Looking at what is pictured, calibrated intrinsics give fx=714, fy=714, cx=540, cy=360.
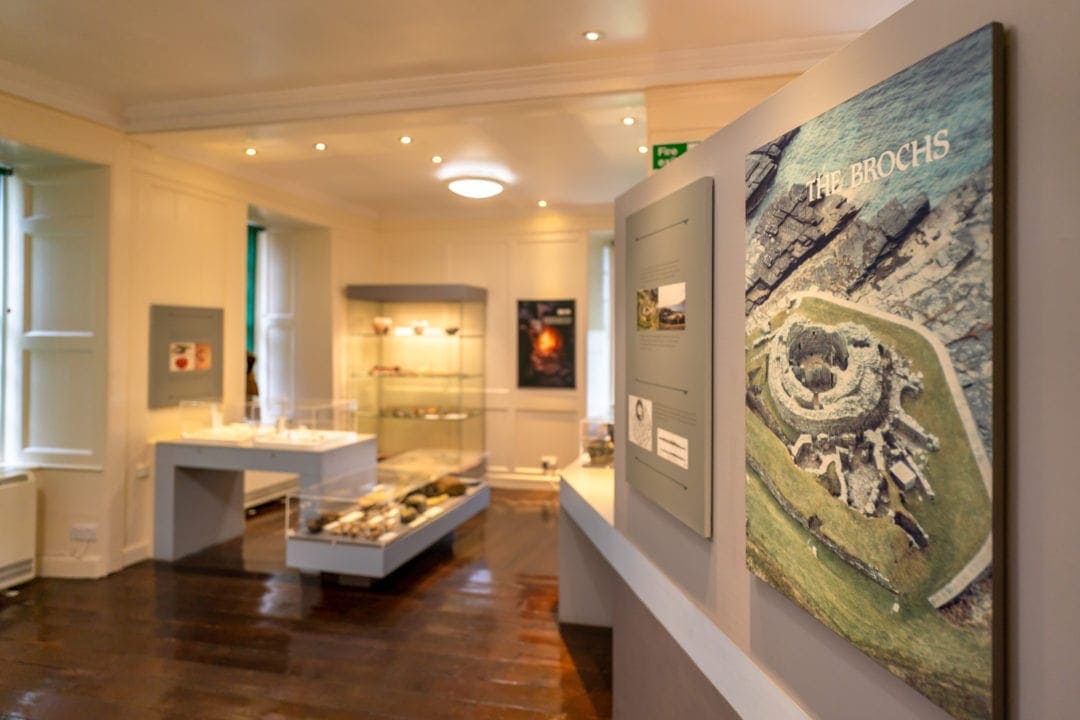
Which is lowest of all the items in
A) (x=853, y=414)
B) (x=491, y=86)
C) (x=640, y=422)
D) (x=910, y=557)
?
(x=910, y=557)

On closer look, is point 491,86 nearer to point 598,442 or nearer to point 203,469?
point 598,442

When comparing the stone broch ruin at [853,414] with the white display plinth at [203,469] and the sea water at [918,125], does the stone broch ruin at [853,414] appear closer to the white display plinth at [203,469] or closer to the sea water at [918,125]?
the sea water at [918,125]

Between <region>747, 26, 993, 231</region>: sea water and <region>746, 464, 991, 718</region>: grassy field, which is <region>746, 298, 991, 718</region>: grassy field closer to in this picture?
<region>746, 464, 991, 718</region>: grassy field

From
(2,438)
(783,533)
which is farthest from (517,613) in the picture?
(2,438)

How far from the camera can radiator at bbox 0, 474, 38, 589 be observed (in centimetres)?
494

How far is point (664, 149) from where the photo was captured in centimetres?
427

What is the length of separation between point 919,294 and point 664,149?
338cm

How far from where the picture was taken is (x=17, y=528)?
5.03 meters

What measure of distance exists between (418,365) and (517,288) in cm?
159

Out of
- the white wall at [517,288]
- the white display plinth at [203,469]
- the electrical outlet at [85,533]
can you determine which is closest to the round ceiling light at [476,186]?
the white wall at [517,288]

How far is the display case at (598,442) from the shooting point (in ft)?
16.1

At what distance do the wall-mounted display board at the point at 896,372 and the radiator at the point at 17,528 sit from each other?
17.8 feet

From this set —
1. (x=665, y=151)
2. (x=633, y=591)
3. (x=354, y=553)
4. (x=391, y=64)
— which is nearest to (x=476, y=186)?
(x=391, y=64)

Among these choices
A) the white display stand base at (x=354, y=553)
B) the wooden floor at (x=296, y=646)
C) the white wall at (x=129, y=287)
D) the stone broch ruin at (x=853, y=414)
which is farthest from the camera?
the white wall at (x=129, y=287)
